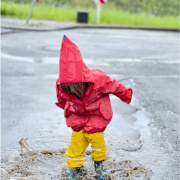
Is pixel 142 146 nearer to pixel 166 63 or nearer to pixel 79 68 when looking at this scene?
pixel 79 68

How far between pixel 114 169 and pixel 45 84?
3179 millimetres

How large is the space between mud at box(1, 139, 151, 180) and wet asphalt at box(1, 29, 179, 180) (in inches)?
5.9

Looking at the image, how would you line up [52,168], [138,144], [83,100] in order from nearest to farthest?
[83,100] → [52,168] → [138,144]

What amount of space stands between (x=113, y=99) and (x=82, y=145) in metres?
2.54

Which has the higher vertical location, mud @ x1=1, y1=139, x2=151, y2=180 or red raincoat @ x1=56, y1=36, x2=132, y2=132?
red raincoat @ x1=56, y1=36, x2=132, y2=132

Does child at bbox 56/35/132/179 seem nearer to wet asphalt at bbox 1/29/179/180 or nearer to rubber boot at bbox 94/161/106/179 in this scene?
rubber boot at bbox 94/161/106/179

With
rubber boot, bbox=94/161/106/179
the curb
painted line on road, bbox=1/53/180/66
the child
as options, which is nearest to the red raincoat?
the child

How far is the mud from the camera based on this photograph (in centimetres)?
308

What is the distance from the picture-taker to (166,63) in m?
8.23

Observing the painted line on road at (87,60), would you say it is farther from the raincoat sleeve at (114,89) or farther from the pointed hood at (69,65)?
the pointed hood at (69,65)

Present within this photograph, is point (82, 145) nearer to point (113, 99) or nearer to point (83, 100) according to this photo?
point (83, 100)

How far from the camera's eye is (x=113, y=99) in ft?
17.6

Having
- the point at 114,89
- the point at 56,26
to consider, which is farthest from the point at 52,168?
the point at 56,26

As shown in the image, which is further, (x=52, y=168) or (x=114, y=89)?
(x=52, y=168)
